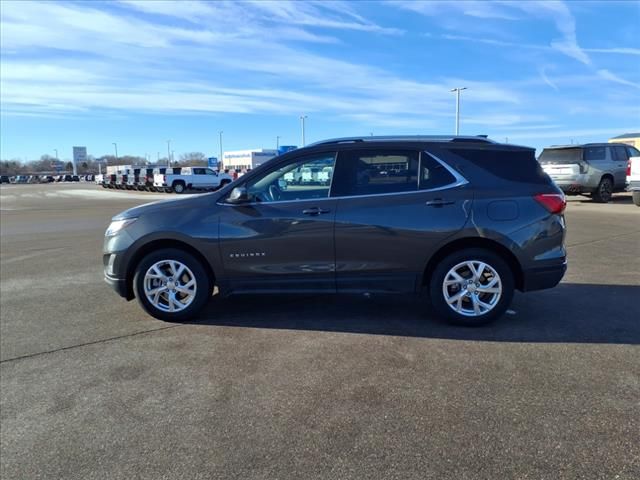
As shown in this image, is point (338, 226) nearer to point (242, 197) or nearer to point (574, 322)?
point (242, 197)

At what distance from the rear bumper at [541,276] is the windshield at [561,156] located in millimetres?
14152

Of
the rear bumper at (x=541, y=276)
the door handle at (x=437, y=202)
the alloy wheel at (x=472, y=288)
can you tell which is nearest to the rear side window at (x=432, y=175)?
the door handle at (x=437, y=202)

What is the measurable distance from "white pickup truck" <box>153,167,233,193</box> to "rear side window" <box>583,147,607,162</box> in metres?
26.5

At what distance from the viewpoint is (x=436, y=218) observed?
4715 millimetres

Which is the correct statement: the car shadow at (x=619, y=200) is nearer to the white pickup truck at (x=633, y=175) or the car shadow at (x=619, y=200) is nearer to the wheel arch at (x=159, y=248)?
the white pickup truck at (x=633, y=175)

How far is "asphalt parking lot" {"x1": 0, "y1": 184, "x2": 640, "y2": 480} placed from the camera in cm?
280

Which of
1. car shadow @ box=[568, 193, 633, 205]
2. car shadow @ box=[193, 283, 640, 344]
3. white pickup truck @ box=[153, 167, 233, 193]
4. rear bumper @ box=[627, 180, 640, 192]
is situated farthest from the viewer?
white pickup truck @ box=[153, 167, 233, 193]

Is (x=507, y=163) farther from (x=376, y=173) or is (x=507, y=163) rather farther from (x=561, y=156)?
(x=561, y=156)

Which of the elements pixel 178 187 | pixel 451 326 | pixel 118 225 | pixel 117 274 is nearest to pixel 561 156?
pixel 451 326

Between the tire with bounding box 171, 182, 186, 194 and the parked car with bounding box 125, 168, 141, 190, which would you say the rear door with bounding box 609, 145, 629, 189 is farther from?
the parked car with bounding box 125, 168, 141, 190

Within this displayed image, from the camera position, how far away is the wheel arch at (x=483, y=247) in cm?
479

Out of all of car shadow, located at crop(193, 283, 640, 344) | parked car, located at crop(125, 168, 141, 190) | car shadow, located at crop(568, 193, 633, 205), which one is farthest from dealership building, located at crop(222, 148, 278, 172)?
car shadow, located at crop(193, 283, 640, 344)

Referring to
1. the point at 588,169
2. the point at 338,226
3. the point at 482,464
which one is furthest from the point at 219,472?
the point at 588,169

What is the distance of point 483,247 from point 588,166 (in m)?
14.6
